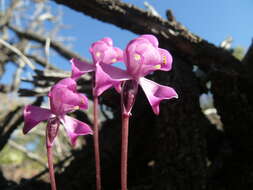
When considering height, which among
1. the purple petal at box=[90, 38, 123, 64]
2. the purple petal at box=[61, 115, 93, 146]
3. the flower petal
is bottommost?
the purple petal at box=[61, 115, 93, 146]

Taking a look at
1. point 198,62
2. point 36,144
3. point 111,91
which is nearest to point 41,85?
point 111,91

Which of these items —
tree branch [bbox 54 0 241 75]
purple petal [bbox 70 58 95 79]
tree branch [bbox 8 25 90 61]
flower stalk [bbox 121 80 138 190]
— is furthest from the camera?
tree branch [bbox 8 25 90 61]

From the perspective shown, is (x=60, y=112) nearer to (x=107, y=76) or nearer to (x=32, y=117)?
(x=32, y=117)

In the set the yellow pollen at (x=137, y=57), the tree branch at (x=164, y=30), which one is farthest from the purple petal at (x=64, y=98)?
the tree branch at (x=164, y=30)

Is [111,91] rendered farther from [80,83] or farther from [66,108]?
A: [66,108]

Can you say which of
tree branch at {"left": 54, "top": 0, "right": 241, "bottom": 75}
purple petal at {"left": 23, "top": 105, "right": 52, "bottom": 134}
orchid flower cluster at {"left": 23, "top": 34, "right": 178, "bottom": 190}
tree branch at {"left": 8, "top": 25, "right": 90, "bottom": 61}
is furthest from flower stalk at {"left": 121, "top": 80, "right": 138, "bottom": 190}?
tree branch at {"left": 8, "top": 25, "right": 90, "bottom": 61}

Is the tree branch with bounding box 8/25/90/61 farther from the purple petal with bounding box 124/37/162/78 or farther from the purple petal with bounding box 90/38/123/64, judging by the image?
the purple petal with bounding box 124/37/162/78

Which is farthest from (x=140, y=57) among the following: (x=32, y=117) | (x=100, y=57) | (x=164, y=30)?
(x=164, y=30)

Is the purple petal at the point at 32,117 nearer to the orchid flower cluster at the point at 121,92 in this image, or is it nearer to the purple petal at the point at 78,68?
the orchid flower cluster at the point at 121,92
